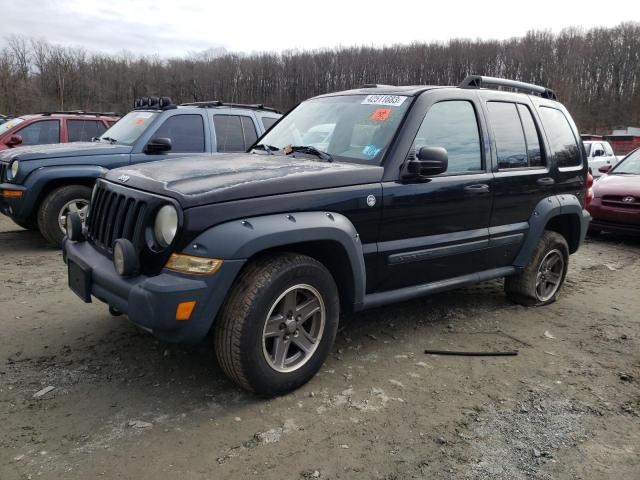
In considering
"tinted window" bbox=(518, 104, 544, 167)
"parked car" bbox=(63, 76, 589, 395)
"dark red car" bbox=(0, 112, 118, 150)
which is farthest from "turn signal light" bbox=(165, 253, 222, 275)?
"dark red car" bbox=(0, 112, 118, 150)

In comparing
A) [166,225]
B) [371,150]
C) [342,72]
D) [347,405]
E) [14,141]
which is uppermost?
[342,72]

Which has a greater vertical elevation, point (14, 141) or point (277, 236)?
point (14, 141)

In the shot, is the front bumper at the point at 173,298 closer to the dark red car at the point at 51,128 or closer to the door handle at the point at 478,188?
the door handle at the point at 478,188

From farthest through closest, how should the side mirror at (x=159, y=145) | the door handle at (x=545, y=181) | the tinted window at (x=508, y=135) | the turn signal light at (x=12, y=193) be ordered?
1. the side mirror at (x=159, y=145)
2. the turn signal light at (x=12, y=193)
3. the door handle at (x=545, y=181)
4. the tinted window at (x=508, y=135)

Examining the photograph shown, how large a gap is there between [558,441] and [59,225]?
6078 millimetres

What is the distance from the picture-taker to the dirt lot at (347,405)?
256cm

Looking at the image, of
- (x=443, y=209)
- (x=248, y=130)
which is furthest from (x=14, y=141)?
(x=443, y=209)

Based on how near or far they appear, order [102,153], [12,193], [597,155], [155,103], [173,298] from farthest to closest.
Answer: [597,155]
[155,103]
[102,153]
[12,193]
[173,298]

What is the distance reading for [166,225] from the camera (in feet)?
9.38

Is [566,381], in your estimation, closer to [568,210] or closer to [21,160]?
[568,210]

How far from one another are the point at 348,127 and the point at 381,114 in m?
0.26

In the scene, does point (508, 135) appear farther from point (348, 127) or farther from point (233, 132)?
point (233, 132)

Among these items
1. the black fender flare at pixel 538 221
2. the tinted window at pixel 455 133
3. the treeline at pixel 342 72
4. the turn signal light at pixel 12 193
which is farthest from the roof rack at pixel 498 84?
the treeline at pixel 342 72

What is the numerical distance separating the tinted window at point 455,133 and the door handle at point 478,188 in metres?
0.14
